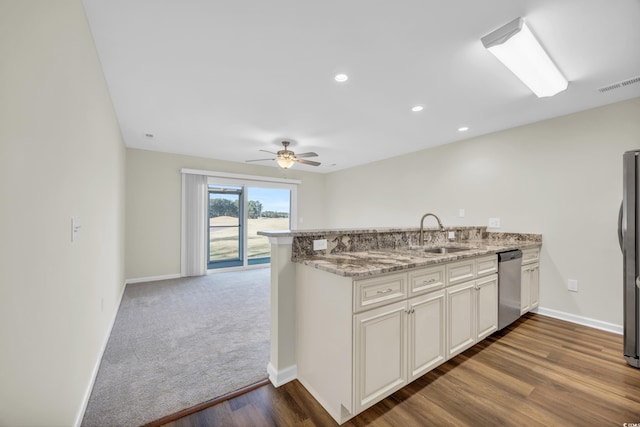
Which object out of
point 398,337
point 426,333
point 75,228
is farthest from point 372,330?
point 75,228

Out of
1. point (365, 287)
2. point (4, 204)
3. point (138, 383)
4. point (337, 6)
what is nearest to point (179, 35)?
point (337, 6)

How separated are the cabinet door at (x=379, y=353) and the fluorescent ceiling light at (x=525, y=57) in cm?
189

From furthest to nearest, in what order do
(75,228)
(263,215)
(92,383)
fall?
(263,215) < (92,383) < (75,228)

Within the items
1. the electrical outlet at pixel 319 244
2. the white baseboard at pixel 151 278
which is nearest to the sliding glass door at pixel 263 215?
the white baseboard at pixel 151 278

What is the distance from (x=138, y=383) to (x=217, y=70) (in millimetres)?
2520

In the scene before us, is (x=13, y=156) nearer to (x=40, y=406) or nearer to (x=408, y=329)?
(x=40, y=406)

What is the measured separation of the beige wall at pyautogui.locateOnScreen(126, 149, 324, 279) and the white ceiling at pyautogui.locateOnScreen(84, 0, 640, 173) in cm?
132

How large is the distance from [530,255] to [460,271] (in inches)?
66.3

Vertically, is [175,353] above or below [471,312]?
below

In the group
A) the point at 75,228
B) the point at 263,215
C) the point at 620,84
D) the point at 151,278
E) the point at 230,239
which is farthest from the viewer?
the point at 263,215

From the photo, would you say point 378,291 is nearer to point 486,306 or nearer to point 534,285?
point 486,306

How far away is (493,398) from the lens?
68.1 inches

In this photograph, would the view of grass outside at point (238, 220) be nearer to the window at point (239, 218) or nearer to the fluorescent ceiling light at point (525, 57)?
the window at point (239, 218)

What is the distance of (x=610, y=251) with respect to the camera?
280cm
